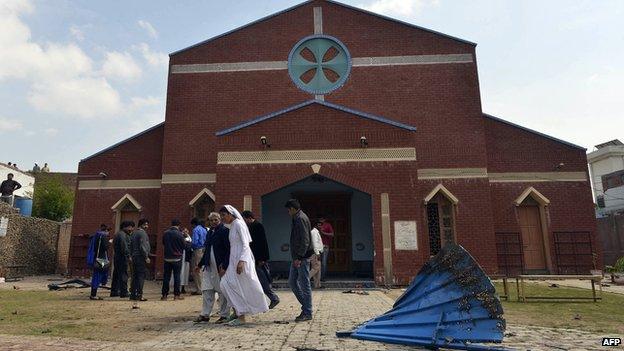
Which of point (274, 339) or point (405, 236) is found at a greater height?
point (405, 236)

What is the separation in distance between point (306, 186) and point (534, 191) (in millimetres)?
8258

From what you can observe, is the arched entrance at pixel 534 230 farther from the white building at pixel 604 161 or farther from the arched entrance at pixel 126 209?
the white building at pixel 604 161

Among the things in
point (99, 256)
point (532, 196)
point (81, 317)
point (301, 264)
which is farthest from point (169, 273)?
point (532, 196)

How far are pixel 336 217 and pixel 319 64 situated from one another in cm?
602

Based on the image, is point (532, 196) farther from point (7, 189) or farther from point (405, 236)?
point (7, 189)

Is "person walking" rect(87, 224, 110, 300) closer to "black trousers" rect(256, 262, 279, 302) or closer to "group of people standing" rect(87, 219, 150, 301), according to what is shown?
"group of people standing" rect(87, 219, 150, 301)

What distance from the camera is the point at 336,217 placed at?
15.4m

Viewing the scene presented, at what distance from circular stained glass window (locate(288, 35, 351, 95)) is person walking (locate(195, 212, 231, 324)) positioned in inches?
420

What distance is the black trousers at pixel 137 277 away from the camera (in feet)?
30.0

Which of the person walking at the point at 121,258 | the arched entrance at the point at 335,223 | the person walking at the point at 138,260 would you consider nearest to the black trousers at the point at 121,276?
the person walking at the point at 121,258

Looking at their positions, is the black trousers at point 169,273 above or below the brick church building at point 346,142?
below

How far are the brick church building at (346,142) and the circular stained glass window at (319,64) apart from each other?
45 mm

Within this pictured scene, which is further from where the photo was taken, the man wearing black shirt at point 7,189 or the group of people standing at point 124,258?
the man wearing black shirt at point 7,189

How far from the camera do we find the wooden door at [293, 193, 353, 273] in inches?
595
